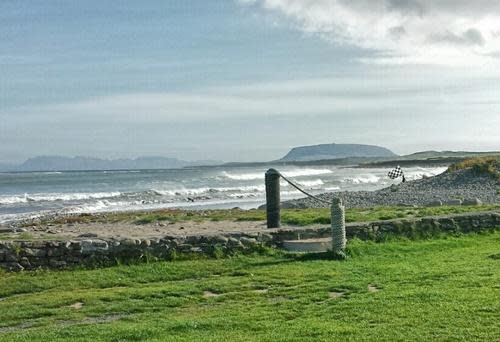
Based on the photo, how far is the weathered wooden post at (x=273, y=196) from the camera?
41.2ft

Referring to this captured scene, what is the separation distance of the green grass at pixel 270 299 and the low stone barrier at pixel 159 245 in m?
0.34

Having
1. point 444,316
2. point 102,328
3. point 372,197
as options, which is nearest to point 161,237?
point 102,328

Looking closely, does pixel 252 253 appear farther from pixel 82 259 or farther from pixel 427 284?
pixel 427 284

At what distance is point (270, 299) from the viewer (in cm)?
808

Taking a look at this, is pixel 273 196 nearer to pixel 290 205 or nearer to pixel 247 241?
pixel 247 241

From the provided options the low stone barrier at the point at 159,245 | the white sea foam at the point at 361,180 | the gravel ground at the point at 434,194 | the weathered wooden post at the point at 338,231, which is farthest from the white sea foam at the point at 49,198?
the weathered wooden post at the point at 338,231

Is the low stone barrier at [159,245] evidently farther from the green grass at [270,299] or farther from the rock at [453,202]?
the rock at [453,202]

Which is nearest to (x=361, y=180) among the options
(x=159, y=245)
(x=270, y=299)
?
(x=159, y=245)

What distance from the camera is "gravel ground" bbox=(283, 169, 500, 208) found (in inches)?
960

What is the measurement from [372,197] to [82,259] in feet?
65.6

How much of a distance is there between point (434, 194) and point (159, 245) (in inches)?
Answer: 738

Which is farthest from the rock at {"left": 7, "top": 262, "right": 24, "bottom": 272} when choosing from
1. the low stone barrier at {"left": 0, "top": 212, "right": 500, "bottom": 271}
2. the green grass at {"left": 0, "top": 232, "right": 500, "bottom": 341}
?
the green grass at {"left": 0, "top": 232, "right": 500, "bottom": 341}

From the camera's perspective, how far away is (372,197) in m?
28.9

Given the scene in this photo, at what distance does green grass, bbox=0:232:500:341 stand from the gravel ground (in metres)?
12.3
